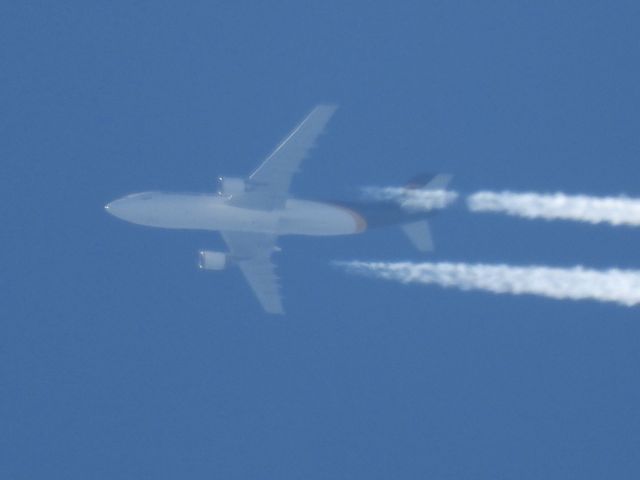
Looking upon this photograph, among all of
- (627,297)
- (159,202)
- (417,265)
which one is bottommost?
(627,297)

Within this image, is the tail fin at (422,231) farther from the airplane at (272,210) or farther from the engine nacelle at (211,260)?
the engine nacelle at (211,260)

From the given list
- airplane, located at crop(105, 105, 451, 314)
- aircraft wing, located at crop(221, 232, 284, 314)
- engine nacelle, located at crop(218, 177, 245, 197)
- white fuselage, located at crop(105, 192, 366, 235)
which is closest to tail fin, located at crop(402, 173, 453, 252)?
airplane, located at crop(105, 105, 451, 314)

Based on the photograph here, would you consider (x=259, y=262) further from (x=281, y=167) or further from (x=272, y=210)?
(x=281, y=167)

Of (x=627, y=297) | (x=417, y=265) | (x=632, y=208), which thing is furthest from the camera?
(x=417, y=265)

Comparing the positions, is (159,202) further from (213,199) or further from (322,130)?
(322,130)

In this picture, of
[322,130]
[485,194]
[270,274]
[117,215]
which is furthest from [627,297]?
[117,215]

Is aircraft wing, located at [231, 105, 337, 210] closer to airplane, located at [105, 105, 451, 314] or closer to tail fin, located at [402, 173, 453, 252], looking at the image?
airplane, located at [105, 105, 451, 314]
